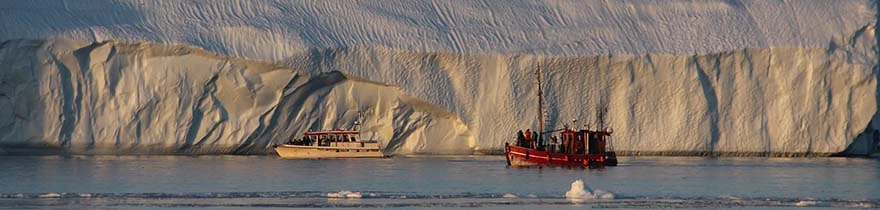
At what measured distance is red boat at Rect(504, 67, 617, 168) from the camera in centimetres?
3428

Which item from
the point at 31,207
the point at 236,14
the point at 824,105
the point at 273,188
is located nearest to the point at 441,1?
the point at 236,14

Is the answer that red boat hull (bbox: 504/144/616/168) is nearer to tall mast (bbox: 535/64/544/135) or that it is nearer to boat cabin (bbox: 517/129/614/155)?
boat cabin (bbox: 517/129/614/155)

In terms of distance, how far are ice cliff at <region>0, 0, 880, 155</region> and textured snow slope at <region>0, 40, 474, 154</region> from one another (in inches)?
0.9

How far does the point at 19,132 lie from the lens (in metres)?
35.8

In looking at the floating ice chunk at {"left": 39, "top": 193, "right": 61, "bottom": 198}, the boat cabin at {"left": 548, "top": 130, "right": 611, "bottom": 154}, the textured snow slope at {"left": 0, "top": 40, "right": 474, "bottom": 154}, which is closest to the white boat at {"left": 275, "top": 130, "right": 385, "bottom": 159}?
the textured snow slope at {"left": 0, "top": 40, "right": 474, "bottom": 154}

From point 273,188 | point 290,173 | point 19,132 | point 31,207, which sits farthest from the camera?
point 19,132

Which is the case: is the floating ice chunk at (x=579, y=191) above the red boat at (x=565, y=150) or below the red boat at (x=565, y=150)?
below

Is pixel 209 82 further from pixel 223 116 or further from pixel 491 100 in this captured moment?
pixel 491 100

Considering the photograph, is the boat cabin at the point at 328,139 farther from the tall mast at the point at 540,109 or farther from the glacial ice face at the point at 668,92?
the tall mast at the point at 540,109

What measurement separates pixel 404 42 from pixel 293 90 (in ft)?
6.56

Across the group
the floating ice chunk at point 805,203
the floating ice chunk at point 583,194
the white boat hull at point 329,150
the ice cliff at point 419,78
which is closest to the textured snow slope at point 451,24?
the ice cliff at point 419,78

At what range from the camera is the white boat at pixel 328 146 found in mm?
36875

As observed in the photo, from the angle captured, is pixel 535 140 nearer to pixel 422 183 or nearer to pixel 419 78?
pixel 419 78

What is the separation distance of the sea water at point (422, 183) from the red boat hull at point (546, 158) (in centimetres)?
26
